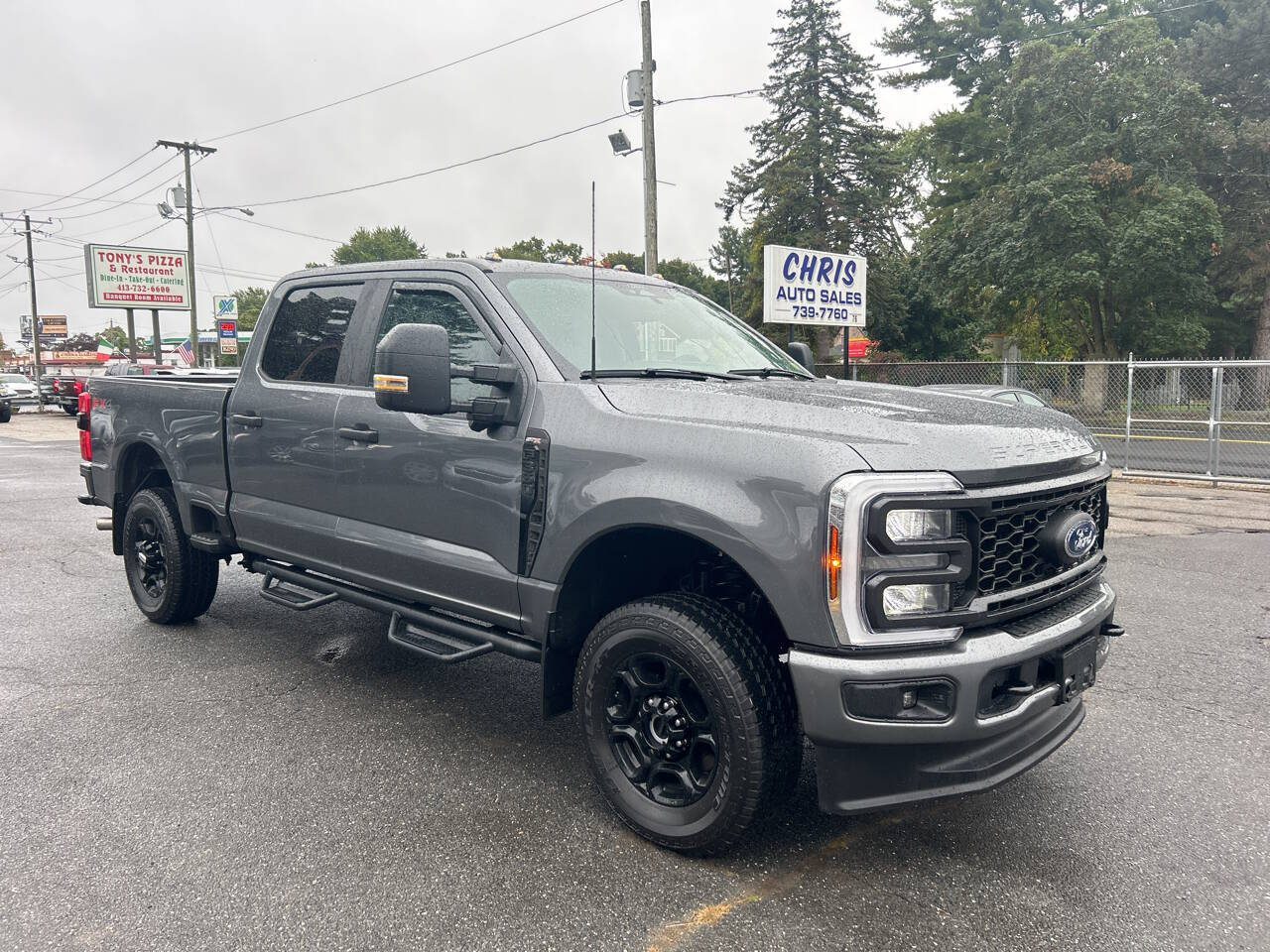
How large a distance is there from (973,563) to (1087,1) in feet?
152

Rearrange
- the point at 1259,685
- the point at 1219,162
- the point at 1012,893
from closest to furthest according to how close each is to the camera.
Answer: the point at 1012,893 → the point at 1259,685 → the point at 1219,162

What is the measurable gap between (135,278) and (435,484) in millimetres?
48962

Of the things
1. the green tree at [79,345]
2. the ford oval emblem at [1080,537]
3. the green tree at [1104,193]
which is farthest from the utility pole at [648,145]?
the green tree at [79,345]

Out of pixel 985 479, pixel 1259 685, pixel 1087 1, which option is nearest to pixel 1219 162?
pixel 1087 1

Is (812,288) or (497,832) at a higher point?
(812,288)

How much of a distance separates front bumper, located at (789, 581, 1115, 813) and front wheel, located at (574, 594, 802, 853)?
18 centimetres

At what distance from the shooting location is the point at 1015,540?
2740mm

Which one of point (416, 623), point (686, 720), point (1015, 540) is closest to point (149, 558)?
point (416, 623)

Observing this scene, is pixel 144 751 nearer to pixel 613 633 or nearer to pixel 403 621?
pixel 403 621

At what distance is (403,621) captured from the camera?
394cm

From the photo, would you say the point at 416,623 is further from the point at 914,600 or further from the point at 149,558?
the point at 149,558

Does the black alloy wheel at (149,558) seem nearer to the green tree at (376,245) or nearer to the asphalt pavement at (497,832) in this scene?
the asphalt pavement at (497,832)

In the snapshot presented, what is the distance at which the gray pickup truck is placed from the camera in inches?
98.9

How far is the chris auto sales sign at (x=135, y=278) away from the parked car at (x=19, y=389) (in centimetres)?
517
